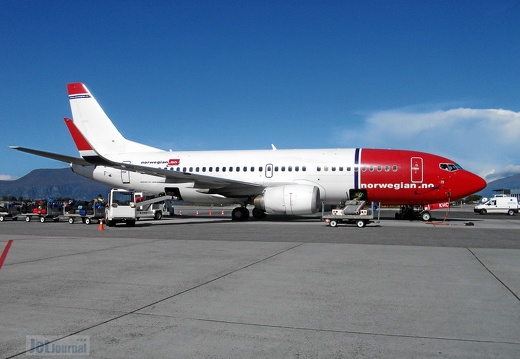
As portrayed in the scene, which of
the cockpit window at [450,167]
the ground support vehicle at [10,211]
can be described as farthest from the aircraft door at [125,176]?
the cockpit window at [450,167]

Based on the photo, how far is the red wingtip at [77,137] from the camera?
23695 mm

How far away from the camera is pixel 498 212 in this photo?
133 ft

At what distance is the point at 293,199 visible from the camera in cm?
2064

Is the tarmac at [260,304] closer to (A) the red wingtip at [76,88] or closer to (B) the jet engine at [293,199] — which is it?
(B) the jet engine at [293,199]

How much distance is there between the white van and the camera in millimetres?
39812

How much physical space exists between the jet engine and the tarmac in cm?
1044

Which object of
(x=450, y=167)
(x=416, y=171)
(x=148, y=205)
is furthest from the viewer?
(x=148, y=205)

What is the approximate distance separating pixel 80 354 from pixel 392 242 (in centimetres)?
1004

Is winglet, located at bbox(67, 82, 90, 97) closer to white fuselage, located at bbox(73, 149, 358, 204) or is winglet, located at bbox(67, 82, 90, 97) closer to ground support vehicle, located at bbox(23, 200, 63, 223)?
white fuselage, located at bbox(73, 149, 358, 204)

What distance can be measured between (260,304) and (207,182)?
1742 centimetres

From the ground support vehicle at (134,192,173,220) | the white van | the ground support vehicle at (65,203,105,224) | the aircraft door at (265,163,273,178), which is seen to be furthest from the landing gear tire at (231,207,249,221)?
the white van

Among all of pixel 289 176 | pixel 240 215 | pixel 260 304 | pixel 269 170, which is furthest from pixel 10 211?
pixel 260 304

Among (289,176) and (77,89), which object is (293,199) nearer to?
(289,176)

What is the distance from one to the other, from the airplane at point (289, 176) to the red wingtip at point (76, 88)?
0.64 feet
